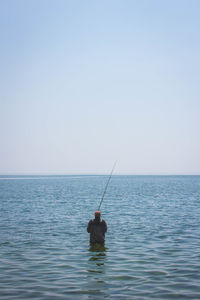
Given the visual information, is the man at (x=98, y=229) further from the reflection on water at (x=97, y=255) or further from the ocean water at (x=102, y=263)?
the ocean water at (x=102, y=263)

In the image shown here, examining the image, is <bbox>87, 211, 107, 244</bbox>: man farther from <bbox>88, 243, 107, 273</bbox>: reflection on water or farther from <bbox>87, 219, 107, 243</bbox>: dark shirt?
<bbox>88, 243, 107, 273</bbox>: reflection on water

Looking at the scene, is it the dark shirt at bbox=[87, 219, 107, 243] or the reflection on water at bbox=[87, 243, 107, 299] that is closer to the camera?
the reflection on water at bbox=[87, 243, 107, 299]

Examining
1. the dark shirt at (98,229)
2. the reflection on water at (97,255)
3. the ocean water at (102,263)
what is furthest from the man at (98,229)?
the ocean water at (102,263)

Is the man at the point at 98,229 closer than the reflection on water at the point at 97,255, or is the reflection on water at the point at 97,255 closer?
the reflection on water at the point at 97,255

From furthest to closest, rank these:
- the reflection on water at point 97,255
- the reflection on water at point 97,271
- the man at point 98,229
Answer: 1. the man at point 98,229
2. the reflection on water at point 97,255
3. the reflection on water at point 97,271

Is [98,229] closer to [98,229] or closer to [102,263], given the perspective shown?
[98,229]

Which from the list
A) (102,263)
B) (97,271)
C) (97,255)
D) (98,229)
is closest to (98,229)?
(98,229)

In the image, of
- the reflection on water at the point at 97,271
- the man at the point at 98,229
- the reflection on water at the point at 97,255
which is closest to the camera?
the reflection on water at the point at 97,271

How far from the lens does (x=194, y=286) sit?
8922mm

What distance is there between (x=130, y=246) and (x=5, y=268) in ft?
19.1

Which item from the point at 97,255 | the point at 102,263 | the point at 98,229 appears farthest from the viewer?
the point at 98,229

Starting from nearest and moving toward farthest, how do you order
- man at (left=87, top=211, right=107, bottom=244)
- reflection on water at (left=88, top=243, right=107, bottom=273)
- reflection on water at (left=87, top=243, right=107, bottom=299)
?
reflection on water at (left=87, top=243, right=107, bottom=299) < reflection on water at (left=88, top=243, right=107, bottom=273) < man at (left=87, top=211, right=107, bottom=244)

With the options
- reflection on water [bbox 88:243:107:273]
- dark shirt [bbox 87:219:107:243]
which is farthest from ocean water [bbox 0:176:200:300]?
dark shirt [bbox 87:219:107:243]

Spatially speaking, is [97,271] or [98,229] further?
[98,229]
